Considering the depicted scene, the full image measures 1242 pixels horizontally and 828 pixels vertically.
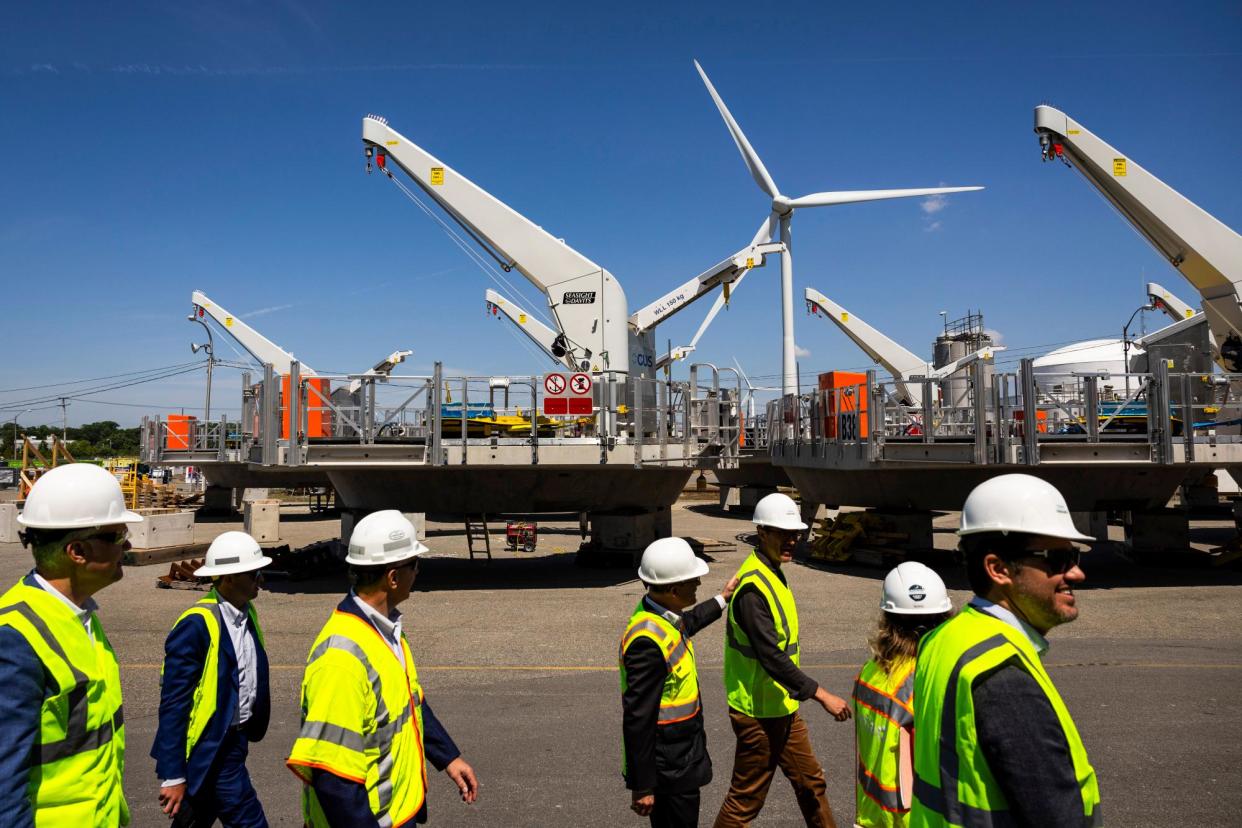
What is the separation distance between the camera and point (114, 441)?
304ft

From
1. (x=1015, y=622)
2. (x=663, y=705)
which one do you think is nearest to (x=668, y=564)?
(x=663, y=705)

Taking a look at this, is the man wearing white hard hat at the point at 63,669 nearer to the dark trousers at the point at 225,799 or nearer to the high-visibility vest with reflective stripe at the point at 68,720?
the high-visibility vest with reflective stripe at the point at 68,720

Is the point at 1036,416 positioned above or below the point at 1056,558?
above

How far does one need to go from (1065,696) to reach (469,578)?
1136cm

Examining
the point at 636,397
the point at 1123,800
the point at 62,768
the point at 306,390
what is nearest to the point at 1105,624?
the point at 1123,800

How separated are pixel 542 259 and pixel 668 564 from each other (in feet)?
46.3

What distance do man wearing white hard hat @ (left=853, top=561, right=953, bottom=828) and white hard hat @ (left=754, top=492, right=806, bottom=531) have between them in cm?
81

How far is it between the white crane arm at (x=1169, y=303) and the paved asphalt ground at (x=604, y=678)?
1851cm

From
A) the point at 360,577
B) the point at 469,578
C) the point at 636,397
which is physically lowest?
the point at 469,578

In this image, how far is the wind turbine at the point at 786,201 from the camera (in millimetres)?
23484

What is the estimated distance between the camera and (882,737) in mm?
3496

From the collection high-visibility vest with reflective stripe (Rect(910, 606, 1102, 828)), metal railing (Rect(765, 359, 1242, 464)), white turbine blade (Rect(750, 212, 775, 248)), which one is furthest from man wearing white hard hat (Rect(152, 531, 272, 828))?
white turbine blade (Rect(750, 212, 775, 248))

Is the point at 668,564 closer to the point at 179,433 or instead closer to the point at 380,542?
the point at 380,542

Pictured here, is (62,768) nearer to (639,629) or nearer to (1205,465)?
(639,629)
